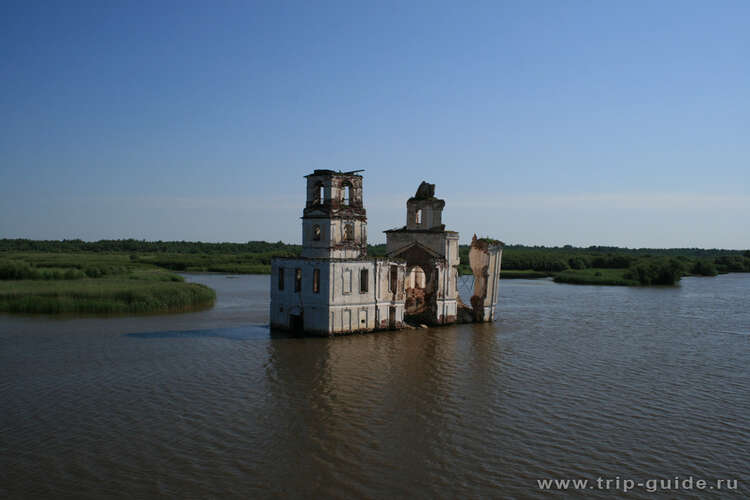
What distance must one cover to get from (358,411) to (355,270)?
Answer: 42.5 feet

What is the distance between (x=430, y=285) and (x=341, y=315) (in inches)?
307

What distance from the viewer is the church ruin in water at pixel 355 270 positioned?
29.9 m

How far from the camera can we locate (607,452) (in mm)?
14695

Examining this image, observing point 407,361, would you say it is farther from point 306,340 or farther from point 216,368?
point 216,368

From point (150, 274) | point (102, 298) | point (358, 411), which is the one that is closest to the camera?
point (358, 411)

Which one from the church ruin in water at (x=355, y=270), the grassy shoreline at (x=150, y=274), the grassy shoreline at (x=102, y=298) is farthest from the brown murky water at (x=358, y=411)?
the grassy shoreline at (x=150, y=274)

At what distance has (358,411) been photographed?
17922mm

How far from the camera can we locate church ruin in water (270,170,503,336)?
98.1 feet

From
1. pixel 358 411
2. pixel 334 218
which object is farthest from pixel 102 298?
pixel 358 411

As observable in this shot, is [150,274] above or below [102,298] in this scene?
above

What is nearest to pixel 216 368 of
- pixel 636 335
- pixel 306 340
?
pixel 306 340

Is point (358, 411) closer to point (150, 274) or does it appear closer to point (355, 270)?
point (355, 270)

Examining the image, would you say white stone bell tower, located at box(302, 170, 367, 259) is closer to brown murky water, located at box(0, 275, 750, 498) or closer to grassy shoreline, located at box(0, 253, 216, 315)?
brown murky water, located at box(0, 275, 750, 498)

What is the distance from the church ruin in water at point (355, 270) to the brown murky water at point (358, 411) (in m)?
1.62
